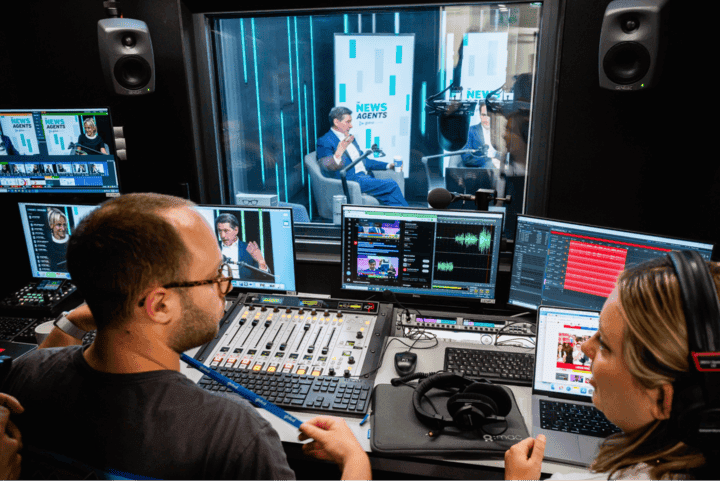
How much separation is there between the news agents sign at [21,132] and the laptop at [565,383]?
2.57 metres

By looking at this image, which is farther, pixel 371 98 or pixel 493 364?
pixel 371 98

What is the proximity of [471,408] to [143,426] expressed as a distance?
99cm

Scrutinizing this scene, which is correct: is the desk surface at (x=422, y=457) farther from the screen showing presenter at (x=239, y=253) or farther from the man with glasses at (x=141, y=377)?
the man with glasses at (x=141, y=377)

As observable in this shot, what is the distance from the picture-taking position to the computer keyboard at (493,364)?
6.10 feet

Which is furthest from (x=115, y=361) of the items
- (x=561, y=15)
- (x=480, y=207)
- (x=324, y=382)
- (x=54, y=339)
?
(x=561, y=15)

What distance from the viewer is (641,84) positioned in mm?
2074

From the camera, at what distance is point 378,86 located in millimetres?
3145

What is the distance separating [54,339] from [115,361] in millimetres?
689

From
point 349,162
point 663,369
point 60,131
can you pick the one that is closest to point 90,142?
point 60,131

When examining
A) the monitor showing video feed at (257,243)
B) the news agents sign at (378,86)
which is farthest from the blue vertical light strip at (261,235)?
the news agents sign at (378,86)

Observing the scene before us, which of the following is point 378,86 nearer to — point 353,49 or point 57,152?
point 353,49

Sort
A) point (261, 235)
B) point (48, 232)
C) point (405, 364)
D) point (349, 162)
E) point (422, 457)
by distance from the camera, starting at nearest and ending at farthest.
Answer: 1. point (422, 457)
2. point (405, 364)
3. point (261, 235)
4. point (48, 232)
5. point (349, 162)

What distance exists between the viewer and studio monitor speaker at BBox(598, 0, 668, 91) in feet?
6.56

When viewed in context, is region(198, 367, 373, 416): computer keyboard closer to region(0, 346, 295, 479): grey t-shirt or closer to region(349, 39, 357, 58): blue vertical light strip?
region(0, 346, 295, 479): grey t-shirt
